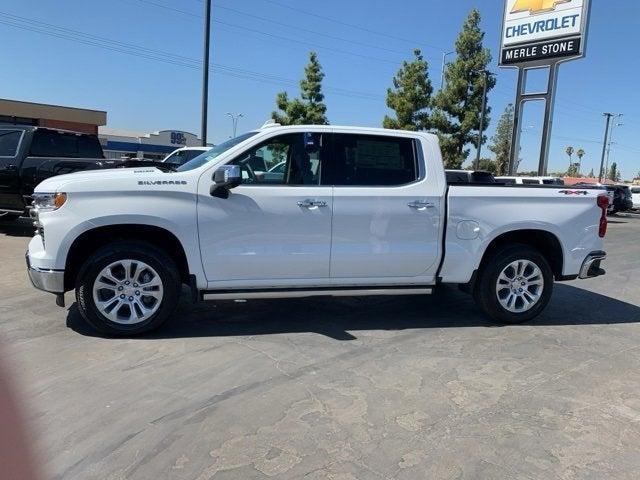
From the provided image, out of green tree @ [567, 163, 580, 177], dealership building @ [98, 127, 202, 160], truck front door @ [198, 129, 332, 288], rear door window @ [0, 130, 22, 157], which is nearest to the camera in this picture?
truck front door @ [198, 129, 332, 288]

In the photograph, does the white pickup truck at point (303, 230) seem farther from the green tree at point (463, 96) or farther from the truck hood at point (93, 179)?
the green tree at point (463, 96)

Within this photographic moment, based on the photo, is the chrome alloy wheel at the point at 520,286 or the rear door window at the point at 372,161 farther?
the chrome alloy wheel at the point at 520,286

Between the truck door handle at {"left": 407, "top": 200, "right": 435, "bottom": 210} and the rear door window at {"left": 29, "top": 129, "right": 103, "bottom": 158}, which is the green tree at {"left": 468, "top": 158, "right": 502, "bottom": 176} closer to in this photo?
the rear door window at {"left": 29, "top": 129, "right": 103, "bottom": 158}

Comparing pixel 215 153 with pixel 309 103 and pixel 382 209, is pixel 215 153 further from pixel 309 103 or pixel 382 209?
pixel 309 103

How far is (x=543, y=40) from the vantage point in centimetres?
1950

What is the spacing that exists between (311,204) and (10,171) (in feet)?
24.3

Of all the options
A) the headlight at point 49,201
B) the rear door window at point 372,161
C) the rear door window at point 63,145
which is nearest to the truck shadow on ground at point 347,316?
the headlight at point 49,201

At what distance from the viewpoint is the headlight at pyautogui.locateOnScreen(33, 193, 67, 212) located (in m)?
4.81

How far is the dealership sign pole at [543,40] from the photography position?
727 inches

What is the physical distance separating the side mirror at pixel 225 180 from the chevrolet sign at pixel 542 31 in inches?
684

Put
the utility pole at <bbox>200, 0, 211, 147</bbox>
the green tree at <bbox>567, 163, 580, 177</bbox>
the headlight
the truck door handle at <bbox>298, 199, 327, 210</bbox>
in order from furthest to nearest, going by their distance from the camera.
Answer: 1. the green tree at <bbox>567, 163, 580, 177</bbox>
2. the utility pole at <bbox>200, 0, 211, 147</bbox>
3. the truck door handle at <bbox>298, 199, 327, 210</bbox>
4. the headlight

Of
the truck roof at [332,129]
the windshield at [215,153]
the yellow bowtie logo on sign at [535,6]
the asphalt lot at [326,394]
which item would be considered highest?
the yellow bowtie logo on sign at [535,6]

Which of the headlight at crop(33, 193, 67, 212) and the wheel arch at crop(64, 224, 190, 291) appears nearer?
the headlight at crop(33, 193, 67, 212)

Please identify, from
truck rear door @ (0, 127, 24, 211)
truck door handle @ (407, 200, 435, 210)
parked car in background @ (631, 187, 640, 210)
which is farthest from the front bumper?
parked car in background @ (631, 187, 640, 210)
